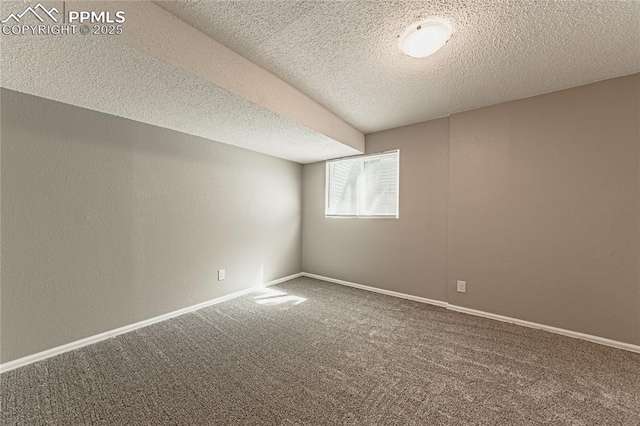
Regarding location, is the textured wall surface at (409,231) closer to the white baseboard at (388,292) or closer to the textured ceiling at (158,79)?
the white baseboard at (388,292)

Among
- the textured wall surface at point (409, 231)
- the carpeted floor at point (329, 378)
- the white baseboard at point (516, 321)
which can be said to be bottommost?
the carpeted floor at point (329, 378)

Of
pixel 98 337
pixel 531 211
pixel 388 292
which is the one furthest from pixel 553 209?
pixel 98 337

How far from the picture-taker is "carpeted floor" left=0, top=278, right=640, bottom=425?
129 centimetres

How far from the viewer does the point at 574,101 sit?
216 cm

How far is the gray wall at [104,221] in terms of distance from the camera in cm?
172

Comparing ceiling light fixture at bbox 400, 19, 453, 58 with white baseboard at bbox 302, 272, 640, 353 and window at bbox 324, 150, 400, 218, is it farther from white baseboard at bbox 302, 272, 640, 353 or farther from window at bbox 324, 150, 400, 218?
white baseboard at bbox 302, 272, 640, 353

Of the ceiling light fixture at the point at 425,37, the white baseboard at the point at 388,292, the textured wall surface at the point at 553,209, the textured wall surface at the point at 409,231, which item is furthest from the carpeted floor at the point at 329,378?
the ceiling light fixture at the point at 425,37

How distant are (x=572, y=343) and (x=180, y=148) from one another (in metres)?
4.27

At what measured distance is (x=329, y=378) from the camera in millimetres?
1576

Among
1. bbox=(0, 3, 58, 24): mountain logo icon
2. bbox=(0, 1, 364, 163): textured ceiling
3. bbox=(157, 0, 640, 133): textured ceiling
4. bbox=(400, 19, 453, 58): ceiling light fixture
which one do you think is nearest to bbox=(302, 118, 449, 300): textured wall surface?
bbox=(157, 0, 640, 133): textured ceiling

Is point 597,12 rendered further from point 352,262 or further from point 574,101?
point 352,262

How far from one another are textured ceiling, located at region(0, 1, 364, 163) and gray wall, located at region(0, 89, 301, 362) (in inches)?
11.1

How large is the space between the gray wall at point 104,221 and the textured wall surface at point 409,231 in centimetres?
164

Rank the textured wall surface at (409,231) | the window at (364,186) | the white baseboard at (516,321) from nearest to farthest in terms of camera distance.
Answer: the white baseboard at (516,321) → the textured wall surface at (409,231) → the window at (364,186)
